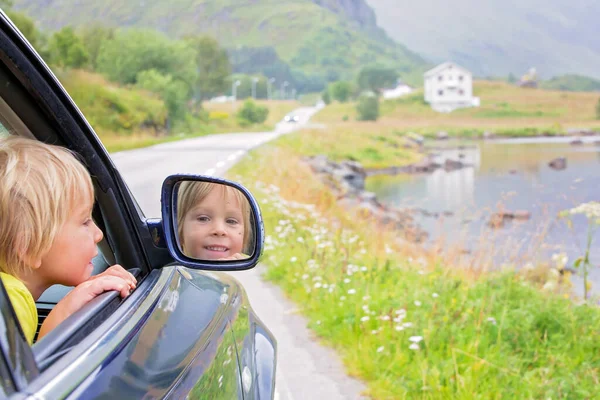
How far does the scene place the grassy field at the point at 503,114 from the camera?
97562 mm

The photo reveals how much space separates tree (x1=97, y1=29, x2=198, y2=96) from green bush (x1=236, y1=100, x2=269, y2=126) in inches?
322

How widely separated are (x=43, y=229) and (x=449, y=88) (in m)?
141

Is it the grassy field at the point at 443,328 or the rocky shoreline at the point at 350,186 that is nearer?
the grassy field at the point at 443,328

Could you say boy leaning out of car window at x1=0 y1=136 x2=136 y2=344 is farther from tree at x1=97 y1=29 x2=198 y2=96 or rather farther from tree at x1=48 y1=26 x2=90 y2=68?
tree at x1=97 y1=29 x2=198 y2=96

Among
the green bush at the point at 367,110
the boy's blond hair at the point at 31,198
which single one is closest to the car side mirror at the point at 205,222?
the boy's blond hair at the point at 31,198

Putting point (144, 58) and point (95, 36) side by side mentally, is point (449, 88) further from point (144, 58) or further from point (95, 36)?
point (144, 58)

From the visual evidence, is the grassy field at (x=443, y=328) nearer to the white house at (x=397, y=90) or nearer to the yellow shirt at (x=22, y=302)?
the yellow shirt at (x=22, y=302)

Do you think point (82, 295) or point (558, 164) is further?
point (558, 164)

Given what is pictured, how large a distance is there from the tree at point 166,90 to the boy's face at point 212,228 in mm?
53549

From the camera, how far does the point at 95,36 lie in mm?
70188

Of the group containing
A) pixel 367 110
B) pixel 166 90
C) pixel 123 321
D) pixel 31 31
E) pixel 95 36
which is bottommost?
pixel 367 110

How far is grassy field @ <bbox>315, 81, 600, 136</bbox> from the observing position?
97562 mm

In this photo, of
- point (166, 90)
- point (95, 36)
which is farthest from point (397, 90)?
point (166, 90)

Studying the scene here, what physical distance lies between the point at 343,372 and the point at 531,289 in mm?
1867
